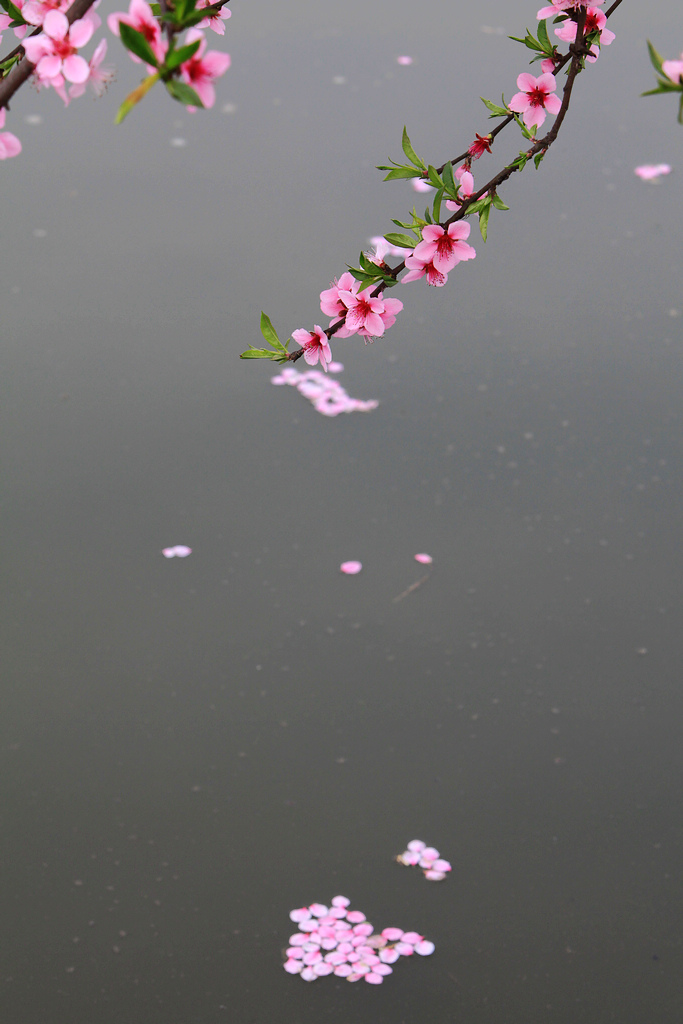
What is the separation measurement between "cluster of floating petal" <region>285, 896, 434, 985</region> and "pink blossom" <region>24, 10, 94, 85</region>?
1597 millimetres

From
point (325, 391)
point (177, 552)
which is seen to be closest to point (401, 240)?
point (177, 552)

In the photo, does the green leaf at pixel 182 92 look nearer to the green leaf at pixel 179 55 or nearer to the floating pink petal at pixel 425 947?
the green leaf at pixel 179 55

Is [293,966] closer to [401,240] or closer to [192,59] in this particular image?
[401,240]

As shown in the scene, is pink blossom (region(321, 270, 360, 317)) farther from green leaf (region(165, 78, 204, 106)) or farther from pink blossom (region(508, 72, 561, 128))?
green leaf (region(165, 78, 204, 106))

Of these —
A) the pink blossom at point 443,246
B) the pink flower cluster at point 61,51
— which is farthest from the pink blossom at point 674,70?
the pink flower cluster at point 61,51

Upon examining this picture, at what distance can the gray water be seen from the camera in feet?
6.49

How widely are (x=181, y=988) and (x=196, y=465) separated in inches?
60.9

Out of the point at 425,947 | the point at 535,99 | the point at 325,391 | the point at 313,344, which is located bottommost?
the point at 425,947

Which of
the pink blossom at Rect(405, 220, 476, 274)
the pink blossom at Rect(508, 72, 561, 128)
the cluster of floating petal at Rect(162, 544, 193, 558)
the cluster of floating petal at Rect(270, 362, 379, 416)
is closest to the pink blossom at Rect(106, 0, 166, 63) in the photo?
the pink blossom at Rect(405, 220, 476, 274)

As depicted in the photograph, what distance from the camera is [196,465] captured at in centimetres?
305

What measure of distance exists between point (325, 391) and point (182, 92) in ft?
8.49

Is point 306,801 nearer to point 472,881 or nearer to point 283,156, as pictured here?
point 472,881

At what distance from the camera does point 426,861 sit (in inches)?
82.1

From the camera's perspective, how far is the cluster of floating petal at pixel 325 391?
3268 millimetres
